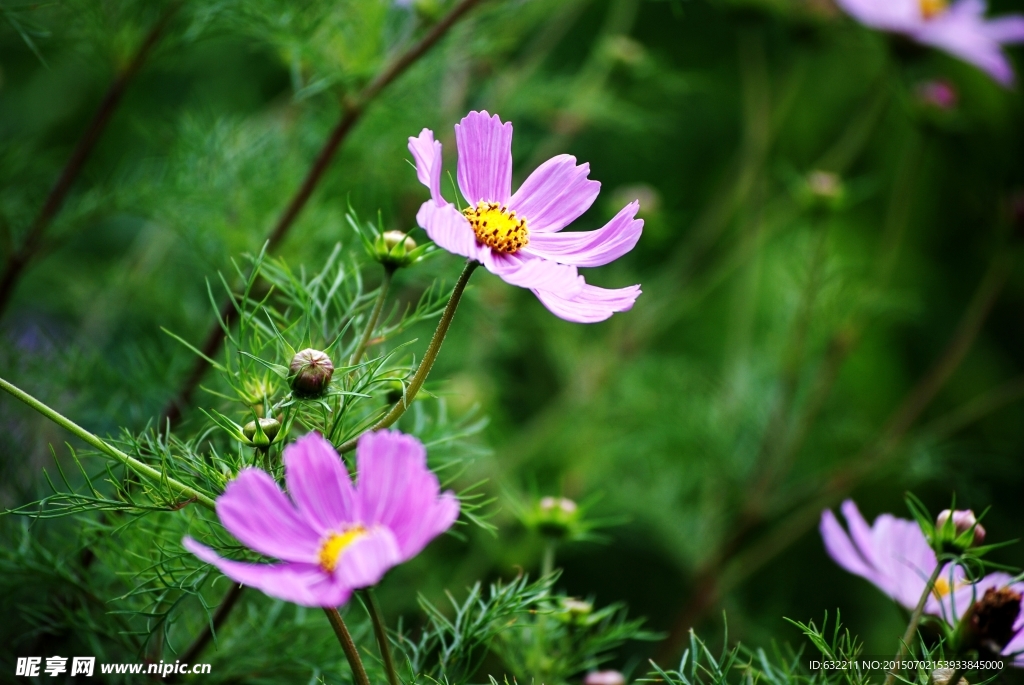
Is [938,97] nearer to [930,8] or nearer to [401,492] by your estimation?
[930,8]

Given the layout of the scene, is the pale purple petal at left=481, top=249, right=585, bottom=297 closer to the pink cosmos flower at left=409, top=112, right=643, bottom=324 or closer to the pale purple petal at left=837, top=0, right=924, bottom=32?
the pink cosmos flower at left=409, top=112, right=643, bottom=324

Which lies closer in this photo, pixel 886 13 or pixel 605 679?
pixel 605 679

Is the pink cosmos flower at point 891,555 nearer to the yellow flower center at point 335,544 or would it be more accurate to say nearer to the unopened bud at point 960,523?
the unopened bud at point 960,523

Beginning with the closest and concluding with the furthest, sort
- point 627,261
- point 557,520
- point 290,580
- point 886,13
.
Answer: point 290,580, point 557,520, point 886,13, point 627,261

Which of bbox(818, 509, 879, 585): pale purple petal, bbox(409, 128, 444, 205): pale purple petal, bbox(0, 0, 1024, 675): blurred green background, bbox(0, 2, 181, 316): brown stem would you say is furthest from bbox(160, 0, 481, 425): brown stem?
bbox(818, 509, 879, 585): pale purple petal

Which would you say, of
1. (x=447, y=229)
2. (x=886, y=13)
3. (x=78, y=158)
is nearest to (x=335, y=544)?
(x=447, y=229)

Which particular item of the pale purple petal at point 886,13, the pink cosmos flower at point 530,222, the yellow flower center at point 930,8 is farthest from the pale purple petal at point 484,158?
the yellow flower center at point 930,8
